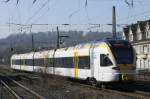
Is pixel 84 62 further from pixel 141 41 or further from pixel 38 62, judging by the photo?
pixel 141 41

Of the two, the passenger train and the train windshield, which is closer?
the passenger train

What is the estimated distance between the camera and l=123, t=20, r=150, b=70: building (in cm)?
7441

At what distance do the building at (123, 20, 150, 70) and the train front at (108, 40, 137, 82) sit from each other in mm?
47925

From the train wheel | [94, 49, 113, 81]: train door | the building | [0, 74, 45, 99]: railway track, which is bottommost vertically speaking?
[0, 74, 45, 99]: railway track

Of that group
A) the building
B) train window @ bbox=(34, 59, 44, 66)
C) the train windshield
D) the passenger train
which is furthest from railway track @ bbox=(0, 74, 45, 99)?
the building

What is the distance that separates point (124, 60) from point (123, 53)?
20.1 inches

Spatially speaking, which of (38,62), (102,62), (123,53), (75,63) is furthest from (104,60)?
(38,62)

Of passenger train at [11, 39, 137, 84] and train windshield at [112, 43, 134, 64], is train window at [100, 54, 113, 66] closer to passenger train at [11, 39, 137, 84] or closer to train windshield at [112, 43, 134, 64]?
passenger train at [11, 39, 137, 84]

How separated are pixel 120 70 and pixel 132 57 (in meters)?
1.30

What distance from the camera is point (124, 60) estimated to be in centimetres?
2445

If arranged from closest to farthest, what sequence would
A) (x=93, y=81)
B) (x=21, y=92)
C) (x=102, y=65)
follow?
(x=102, y=65) → (x=21, y=92) → (x=93, y=81)

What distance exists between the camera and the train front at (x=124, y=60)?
24.1 m

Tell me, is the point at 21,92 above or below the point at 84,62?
below

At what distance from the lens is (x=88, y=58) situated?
92.0 ft
